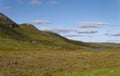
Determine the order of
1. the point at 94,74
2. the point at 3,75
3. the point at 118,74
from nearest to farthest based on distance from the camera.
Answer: the point at 118,74, the point at 94,74, the point at 3,75

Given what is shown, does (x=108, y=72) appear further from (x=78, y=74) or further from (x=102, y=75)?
(x=78, y=74)

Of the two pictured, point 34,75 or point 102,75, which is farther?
point 34,75

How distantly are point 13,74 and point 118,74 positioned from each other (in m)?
10.7

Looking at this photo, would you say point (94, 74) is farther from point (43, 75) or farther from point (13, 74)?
point (13, 74)

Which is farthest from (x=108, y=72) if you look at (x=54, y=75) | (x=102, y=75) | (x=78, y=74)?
(x=54, y=75)

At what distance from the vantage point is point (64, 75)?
85.9 ft

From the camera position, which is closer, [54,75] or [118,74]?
[118,74]

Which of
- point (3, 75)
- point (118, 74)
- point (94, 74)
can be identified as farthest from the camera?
point (3, 75)

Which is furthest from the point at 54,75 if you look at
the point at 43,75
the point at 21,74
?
the point at 21,74

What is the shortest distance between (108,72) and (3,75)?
10.3 meters

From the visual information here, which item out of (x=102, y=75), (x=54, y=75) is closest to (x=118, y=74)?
(x=102, y=75)

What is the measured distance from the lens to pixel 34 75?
26953 millimetres

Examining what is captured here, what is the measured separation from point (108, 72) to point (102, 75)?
41.4 inches

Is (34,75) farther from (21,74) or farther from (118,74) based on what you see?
(118,74)
